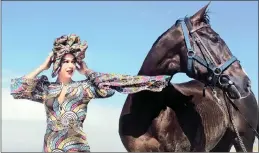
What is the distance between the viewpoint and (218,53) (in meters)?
3.85

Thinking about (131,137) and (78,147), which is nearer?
(78,147)

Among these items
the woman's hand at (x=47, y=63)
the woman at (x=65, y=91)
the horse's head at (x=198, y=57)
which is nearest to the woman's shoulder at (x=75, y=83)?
the woman at (x=65, y=91)

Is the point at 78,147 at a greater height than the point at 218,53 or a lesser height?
lesser

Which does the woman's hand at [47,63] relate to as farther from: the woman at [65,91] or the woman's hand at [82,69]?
the woman's hand at [82,69]

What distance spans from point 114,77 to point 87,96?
0.36m

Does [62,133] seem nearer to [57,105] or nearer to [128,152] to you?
[57,105]

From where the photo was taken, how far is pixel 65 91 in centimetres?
281

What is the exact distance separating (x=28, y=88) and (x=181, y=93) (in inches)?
80.2

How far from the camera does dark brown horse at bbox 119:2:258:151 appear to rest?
3775 millimetres

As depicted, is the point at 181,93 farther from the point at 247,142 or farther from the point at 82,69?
the point at 247,142

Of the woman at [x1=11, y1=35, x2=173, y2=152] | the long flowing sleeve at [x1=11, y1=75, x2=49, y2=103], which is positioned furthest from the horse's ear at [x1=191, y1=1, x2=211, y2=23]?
the long flowing sleeve at [x1=11, y1=75, x2=49, y2=103]

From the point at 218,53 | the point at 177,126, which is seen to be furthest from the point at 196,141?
the point at 218,53

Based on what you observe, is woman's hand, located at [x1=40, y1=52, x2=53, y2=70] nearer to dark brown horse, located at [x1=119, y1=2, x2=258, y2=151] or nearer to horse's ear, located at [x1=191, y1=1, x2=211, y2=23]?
dark brown horse, located at [x1=119, y1=2, x2=258, y2=151]

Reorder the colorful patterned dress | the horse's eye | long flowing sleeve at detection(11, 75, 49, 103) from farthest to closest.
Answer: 1. the horse's eye
2. long flowing sleeve at detection(11, 75, 49, 103)
3. the colorful patterned dress
